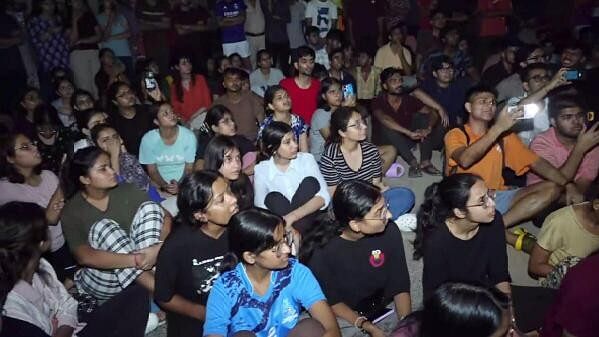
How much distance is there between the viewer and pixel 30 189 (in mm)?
3600

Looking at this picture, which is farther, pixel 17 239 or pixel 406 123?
pixel 406 123

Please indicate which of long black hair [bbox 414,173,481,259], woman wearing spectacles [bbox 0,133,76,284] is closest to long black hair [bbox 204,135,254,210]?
woman wearing spectacles [bbox 0,133,76,284]

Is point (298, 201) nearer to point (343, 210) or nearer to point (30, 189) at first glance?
point (343, 210)

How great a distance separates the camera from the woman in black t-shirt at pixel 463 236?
8.75ft

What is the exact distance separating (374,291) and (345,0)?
20.1ft

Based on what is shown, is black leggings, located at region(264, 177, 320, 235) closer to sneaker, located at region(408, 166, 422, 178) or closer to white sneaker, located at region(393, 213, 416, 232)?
white sneaker, located at region(393, 213, 416, 232)

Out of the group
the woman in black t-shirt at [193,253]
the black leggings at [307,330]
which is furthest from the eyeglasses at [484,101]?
the black leggings at [307,330]

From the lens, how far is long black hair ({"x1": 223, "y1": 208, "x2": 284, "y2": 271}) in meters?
2.32

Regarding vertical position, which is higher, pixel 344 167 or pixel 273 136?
pixel 273 136

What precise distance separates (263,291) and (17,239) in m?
1.12

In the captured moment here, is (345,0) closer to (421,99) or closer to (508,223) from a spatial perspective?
(421,99)

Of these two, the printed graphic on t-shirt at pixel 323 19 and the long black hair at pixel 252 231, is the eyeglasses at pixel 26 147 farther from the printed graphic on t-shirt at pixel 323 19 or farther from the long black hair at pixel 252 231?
the printed graphic on t-shirt at pixel 323 19

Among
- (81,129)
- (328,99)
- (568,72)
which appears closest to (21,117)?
(81,129)

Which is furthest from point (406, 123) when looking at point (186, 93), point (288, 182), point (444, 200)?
point (444, 200)
